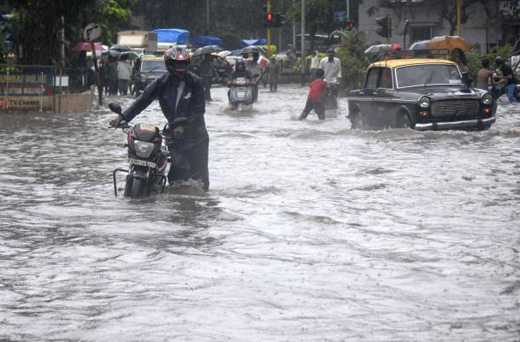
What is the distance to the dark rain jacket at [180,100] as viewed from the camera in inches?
474

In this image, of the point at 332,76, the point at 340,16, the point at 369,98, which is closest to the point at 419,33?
the point at 340,16

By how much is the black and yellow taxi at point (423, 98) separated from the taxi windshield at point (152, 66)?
2273 cm

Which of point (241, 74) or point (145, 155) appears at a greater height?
point (241, 74)

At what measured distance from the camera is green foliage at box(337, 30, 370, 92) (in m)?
38.7

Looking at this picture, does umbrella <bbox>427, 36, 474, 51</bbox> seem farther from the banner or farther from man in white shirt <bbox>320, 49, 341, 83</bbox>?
the banner

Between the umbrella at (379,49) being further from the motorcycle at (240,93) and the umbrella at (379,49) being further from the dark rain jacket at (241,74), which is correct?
the motorcycle at (240,93)

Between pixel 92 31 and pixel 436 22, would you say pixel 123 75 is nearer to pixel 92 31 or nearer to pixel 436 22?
pixel 92 31

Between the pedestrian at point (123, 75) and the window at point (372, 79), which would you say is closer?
the window at point (372, 79)

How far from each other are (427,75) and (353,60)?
1740 cm

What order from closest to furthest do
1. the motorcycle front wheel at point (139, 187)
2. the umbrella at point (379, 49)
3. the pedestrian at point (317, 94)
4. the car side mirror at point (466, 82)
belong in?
the motorcycle front wheel at point (139, 187)
the car side mirror at point (466, 82)
the pedestrian at point (317, 94)
the umbrella at point (379, 49)

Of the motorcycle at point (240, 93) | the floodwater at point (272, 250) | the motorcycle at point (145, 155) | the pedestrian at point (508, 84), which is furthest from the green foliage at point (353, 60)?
the motorcycle at point (145, 155)

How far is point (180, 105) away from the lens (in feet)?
39.5

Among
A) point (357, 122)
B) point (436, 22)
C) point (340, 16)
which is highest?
point (340, 16)

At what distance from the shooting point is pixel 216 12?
102m
